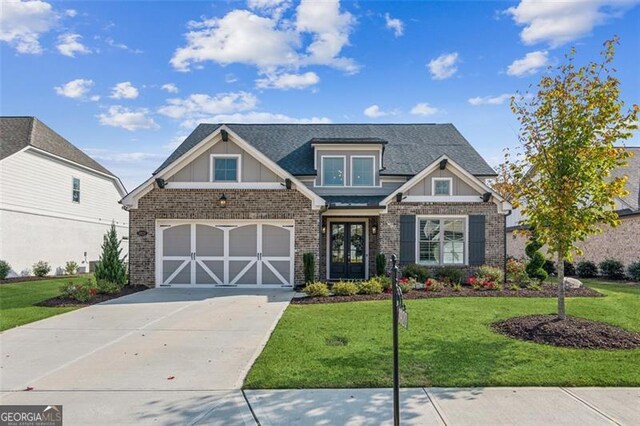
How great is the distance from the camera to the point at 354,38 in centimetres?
1284

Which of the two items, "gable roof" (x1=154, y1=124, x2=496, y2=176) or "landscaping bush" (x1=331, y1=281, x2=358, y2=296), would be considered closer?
"landscaping bush" (x1=331, y1=281, x2=358, y2=296)

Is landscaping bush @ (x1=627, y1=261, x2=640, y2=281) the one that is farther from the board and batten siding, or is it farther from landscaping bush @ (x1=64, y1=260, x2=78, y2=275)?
the board and batten siding

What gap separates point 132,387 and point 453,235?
12123 millimetres

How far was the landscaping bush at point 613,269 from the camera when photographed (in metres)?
17.2

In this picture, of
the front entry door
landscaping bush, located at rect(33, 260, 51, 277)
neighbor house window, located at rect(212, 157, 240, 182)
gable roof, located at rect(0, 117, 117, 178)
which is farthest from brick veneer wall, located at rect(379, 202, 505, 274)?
gable roof, located at rect(0, 117, 117, 178)

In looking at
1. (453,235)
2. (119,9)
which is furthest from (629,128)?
(119,9)

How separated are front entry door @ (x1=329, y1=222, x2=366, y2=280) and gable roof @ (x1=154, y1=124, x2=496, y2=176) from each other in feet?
8.39

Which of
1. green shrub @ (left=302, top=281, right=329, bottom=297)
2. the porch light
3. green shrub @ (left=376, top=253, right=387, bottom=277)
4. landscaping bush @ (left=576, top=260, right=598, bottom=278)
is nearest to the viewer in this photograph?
green shrub @ (left=302, top=281, right=329, bottom=297)

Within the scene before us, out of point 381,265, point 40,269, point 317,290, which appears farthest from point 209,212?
point 40,269

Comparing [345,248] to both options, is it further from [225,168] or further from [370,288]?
[225,168]

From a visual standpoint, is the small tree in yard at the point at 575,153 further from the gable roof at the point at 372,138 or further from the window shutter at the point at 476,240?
the gable roof at the point at 372,138

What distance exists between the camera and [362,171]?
16.0m

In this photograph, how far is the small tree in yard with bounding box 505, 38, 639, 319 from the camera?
695 cm

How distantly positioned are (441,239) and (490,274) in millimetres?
2122
